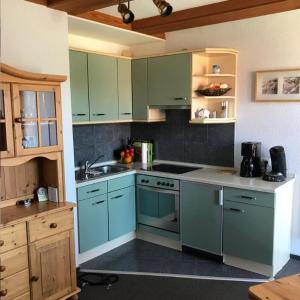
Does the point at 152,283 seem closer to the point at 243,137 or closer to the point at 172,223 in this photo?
the point at 172,223

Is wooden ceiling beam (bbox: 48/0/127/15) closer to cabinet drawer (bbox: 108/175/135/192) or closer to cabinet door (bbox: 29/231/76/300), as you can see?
cabinet drawer (bbox: 108/175/135/192)

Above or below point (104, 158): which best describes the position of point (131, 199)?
below

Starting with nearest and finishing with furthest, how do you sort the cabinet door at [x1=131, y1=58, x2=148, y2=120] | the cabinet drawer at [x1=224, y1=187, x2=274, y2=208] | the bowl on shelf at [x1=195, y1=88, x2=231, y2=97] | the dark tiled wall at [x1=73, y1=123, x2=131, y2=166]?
the cabinet drawer at [x1=224, y1=187, x2=274, y2=208], the bowl on shelf at [x1=195, y1=88, x2=231, y2=97], the dark tiled wall at [x1=73, y1=123, x2=131, y2=166], the cabinet door at [x1=131, y1=58, x2=148, y2=120]

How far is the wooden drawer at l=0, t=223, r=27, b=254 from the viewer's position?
7.39 feet

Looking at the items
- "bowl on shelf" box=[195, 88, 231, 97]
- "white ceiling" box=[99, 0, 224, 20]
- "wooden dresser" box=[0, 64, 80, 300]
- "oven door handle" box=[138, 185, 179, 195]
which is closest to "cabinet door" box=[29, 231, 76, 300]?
"wooden dresser" box=[0, 64, 80, 300]

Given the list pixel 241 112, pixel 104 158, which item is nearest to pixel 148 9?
pixel 241 112

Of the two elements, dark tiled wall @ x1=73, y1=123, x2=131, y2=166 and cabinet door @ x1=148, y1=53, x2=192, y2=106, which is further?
dark tiled wall @ x1=73, y1=123, x2=131, y2=166

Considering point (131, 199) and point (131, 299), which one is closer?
point (131, 299)

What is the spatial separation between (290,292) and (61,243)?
5.56 feet

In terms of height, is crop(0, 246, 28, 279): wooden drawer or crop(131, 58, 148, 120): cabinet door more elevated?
crop(131, 58, 148, 120): cabinet door

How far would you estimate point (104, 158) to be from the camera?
165 inches

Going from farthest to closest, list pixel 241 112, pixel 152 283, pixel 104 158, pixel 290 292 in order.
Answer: pixel 104 158
pixel 241 112
pixel 152 283
pixel 290 292

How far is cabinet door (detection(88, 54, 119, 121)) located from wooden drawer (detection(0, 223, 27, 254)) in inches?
62.2

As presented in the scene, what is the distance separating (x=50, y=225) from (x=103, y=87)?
69.1 inches
